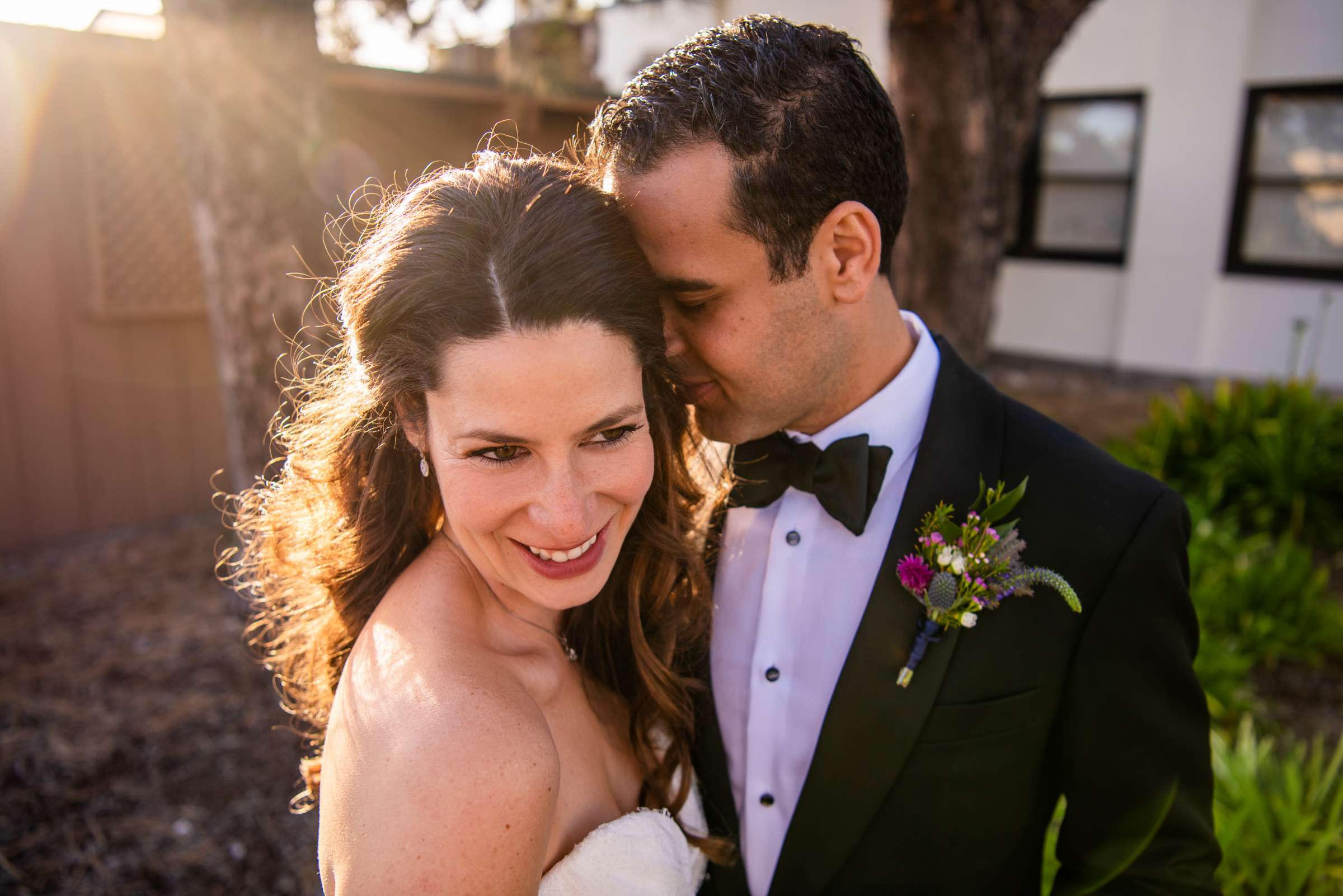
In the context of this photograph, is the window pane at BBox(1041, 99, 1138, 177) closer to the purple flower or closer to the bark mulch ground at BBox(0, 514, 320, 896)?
the bark mulch ground at BBox(0, 514, 320, 896)

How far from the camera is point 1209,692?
4.14m

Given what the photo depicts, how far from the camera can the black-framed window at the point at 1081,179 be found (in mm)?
10484

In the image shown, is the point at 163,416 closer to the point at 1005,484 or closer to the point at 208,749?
the point at 208,749

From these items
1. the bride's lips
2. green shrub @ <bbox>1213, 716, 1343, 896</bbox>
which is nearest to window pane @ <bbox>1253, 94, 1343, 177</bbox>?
green shrub @ <bbox>1213, 716, 1343, 896</bbox>

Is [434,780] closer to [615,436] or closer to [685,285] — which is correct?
[615,436]

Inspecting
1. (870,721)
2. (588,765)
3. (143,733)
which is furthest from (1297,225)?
(143,733)

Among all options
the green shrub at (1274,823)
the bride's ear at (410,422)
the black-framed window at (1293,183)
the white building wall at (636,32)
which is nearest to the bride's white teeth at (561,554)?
the bride's ear at (410,422)

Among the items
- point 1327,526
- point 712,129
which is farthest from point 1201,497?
point 712,129

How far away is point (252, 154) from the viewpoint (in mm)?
3287

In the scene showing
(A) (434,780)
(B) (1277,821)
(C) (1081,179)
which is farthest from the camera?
(C) (1081,179)

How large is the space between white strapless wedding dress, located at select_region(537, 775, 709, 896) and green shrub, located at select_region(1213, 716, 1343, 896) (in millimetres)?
2156

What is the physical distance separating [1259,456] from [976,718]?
18.4ft

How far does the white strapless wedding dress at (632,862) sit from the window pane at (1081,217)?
10761 mm

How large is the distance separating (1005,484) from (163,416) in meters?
6.69
